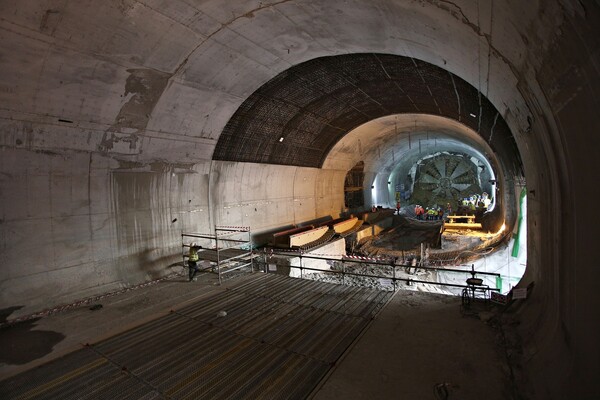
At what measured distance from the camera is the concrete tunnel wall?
2660mm

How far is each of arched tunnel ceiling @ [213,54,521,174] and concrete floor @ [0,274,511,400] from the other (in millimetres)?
5354

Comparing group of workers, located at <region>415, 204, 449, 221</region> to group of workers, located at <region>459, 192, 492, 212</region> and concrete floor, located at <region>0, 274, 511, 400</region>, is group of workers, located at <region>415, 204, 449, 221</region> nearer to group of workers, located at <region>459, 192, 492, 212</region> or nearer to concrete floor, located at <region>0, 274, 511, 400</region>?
group of workers, located at <region>459, 192, 492, 212</region>

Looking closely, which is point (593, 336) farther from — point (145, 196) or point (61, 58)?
point (145, 196)

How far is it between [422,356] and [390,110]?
11867 mm

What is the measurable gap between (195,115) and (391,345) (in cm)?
751

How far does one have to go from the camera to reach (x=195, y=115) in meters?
8.84

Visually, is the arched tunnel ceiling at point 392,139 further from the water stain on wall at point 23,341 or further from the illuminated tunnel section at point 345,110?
the water stain on wall at point 23,341

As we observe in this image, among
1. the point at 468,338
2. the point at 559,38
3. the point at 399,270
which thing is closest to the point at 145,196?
the point at 468,338

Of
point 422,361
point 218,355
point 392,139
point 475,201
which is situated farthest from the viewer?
point 475,201

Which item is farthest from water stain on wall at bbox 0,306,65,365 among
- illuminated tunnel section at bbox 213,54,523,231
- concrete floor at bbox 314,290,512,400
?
illuminated tunnel section at bbox 213,54,523,231

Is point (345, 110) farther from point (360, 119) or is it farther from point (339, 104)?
point (360, 119)

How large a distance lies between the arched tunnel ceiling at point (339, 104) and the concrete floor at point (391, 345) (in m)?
5.35

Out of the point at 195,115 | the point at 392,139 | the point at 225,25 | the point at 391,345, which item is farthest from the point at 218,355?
the point at 392,139

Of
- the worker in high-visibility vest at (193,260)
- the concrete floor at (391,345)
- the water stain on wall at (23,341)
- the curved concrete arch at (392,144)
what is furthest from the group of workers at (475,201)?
the water stain on wall at (23,341)
